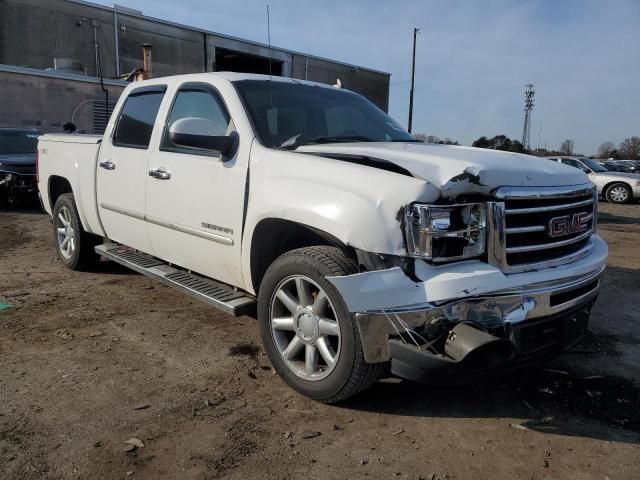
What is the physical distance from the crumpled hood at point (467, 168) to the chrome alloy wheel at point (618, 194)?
15973mm

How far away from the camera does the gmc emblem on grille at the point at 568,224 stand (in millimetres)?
2926

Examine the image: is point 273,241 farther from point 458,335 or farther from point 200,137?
point 458,335

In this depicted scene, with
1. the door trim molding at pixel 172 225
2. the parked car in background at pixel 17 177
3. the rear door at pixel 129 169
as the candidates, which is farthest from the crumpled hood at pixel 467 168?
the parked car in background at pixel 17 177

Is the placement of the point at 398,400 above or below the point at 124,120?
below

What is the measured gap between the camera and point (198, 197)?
3793 mm

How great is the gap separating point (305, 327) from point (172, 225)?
1.62 metres

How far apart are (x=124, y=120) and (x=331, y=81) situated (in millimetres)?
34682

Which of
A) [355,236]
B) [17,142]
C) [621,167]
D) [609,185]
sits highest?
[17,142]

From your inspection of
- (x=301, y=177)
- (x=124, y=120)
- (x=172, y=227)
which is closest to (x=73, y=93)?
(x=124, y=120)

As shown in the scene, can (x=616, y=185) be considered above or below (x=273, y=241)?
below

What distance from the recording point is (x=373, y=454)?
8.50ft

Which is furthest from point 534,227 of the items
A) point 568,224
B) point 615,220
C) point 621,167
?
point 621,167

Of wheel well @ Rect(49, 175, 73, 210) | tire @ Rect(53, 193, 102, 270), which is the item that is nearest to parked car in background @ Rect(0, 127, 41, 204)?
wheel well @ Rect(49, 175, 73, 210)

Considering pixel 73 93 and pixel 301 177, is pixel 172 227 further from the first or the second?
pixel 73 93
